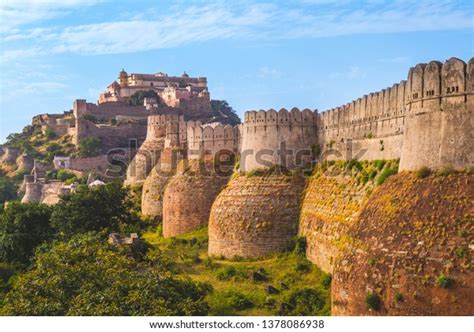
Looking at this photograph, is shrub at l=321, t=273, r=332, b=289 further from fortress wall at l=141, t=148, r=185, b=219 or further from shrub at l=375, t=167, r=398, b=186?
fortress wall at l=141, t=148, r=185, b=219

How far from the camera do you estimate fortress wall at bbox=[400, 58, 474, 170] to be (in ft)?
65.4

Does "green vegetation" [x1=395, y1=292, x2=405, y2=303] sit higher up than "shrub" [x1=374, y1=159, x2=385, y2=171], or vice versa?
"shrub" [x1=374, y1=159, x2=385, y2=171]

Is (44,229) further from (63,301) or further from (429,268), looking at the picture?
(429,268)

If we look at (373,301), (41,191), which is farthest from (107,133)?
(373,301)

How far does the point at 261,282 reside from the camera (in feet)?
93.1

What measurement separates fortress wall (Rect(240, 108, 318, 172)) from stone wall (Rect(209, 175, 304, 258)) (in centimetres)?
85

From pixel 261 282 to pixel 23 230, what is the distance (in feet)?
48.4

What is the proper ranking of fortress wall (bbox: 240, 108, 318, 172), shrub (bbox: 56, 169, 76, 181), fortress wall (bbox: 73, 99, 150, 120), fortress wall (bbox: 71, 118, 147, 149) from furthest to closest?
fortress wall (bbox: 73, 99, 150, 120)
fortress wall (bbox: 71, 118, 147, 149)
shrub (bbox: 56, 169, 76, 181)
fortress wall (bbox: 240, 108, 318, 172)

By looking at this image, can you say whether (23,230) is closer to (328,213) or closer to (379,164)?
(328,213)

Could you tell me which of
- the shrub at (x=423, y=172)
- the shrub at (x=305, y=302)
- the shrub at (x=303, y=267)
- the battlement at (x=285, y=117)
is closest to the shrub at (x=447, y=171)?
the shrub at (x=423, y=172)

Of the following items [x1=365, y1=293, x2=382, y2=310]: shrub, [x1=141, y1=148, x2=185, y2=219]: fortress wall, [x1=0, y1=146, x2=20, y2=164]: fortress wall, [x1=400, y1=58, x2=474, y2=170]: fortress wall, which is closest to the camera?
[x1=365, y1=293, x2=382, y2=310]: shrub

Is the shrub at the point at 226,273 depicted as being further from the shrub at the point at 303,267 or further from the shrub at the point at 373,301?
the shrub at the point at 373,301

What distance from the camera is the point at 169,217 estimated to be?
3956 cm
